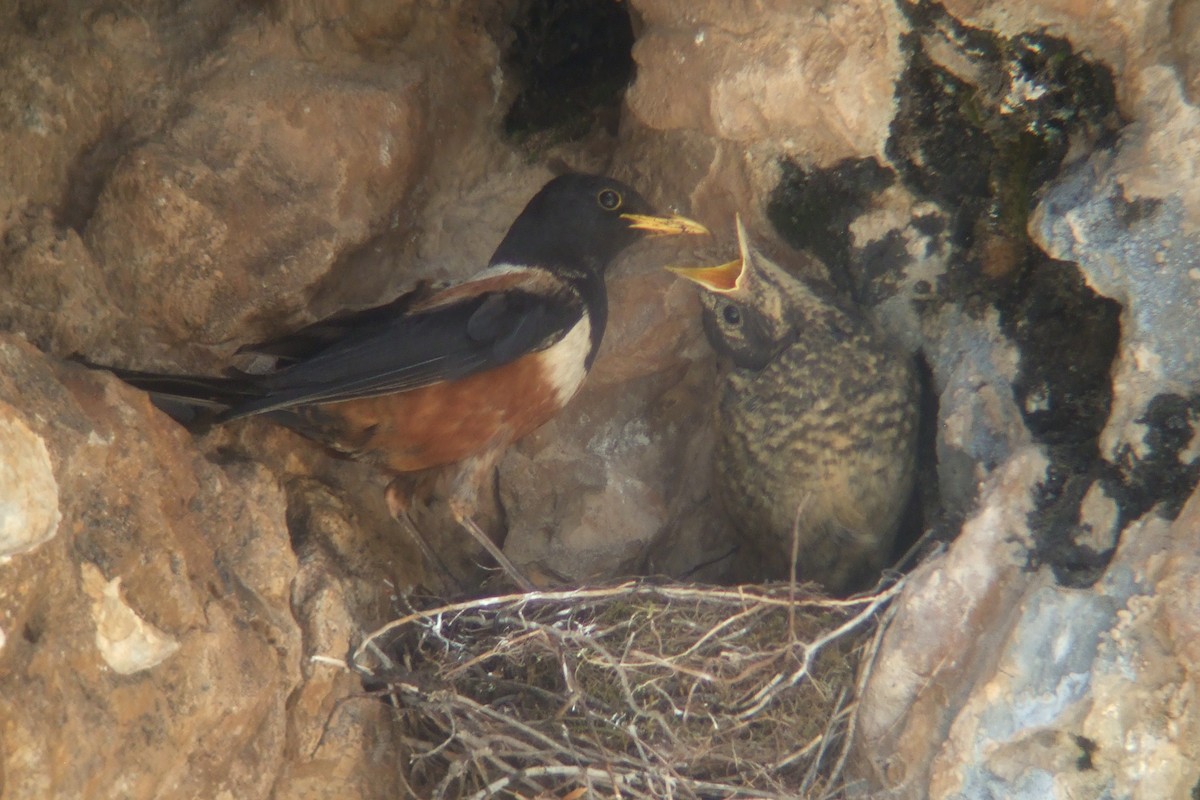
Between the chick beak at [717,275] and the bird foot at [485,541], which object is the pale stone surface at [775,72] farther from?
the bird foot at [485,541]

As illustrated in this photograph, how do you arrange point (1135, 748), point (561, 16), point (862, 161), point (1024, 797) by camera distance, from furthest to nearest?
1. point (561, 16)
2. point (862, 161)
3. point (1024, 797)
4. point (1135, 748)

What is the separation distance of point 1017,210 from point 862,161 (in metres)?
0.55

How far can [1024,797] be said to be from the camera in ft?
7.87

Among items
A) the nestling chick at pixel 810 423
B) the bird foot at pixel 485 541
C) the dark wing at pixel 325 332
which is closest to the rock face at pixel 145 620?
the dark wing at pixel 325 332

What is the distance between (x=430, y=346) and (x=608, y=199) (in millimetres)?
844

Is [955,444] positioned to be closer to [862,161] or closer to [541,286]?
[862,161]

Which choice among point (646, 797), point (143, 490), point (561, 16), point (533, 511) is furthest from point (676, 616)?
point (561, 16)

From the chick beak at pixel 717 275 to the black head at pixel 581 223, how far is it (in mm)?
139

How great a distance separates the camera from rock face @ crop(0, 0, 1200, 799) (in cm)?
230

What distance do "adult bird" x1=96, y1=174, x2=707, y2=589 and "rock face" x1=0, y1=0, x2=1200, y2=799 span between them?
6.7 inches

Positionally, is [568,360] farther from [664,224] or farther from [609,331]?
[664,224]

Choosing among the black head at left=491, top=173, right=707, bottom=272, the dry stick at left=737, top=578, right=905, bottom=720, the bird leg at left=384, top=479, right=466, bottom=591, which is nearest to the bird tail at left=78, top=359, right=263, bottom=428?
the bird leg at left=384, top=479, right=466, bottom=591

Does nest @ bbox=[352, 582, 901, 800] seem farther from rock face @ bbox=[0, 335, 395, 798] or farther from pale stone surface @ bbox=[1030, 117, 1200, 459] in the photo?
pale stone surface @ bbox=[1030, 117, 1200, 459]

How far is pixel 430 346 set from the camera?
127 inches
